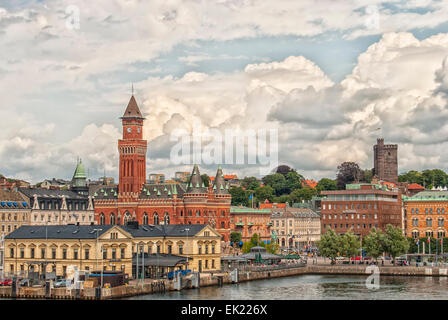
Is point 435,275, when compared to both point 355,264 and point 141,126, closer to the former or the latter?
point 355,264

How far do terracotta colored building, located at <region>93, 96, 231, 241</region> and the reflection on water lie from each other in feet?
161

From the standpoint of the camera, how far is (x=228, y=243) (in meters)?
184

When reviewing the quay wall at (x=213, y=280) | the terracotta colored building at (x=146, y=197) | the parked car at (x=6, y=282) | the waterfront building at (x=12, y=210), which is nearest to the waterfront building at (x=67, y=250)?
the parked car at (x=6, y=282)

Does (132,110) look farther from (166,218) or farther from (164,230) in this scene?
(164,230)

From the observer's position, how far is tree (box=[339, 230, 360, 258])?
157 meters

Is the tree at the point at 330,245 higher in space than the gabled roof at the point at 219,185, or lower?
lower

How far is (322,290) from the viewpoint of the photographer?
120 metres

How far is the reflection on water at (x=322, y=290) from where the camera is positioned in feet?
359

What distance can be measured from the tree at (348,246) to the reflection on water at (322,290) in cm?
1650

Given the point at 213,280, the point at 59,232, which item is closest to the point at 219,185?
the point at 213,280

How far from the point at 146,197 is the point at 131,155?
10.4 meters

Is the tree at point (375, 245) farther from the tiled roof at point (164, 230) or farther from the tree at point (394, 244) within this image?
the tiled roof at point (164, 230)

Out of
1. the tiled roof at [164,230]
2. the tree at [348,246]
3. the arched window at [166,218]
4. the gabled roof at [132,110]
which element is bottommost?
the tree at [348,246]
